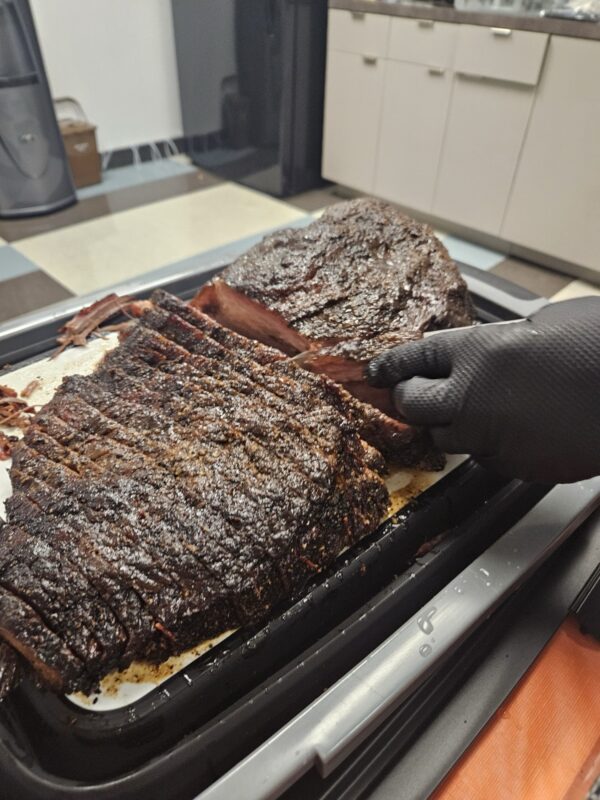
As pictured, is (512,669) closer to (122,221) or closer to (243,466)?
(243,466)

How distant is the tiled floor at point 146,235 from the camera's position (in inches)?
153

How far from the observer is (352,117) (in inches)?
189

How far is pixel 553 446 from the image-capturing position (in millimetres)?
1272

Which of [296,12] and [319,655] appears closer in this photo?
[319,655]

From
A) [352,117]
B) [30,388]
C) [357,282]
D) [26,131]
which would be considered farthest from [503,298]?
[26,131]

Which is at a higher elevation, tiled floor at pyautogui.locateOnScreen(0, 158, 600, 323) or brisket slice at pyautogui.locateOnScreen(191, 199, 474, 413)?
brisket slice at pyautogui.locateOnScreen(191, 199, 474, 413)

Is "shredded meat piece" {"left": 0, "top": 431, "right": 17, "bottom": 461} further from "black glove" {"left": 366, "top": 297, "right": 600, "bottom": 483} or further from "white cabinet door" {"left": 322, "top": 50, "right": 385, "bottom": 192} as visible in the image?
"white cabinet door" {"left": 322, "top": 50, "right": 385, "bottom": 192}

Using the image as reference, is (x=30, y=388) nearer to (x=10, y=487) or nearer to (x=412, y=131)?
(x=10, y=487)

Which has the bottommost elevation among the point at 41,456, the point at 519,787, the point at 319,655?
the point at 519,787

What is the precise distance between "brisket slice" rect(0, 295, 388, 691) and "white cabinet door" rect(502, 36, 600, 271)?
315 cm

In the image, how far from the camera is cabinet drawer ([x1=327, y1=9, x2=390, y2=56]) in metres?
4.31

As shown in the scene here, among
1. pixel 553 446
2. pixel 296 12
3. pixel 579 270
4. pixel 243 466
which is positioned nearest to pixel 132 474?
pixel 243 466

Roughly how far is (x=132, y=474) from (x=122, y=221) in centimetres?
394

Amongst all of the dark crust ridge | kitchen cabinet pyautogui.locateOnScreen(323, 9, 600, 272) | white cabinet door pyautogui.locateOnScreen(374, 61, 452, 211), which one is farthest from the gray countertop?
the dark crust ridge
